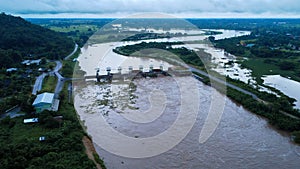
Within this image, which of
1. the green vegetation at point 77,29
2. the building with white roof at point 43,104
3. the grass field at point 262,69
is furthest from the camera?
the green vegetation at point 77,29

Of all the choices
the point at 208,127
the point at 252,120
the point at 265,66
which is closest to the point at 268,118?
the point at 252,120

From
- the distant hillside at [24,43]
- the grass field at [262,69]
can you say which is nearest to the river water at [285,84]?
the grass field at [262,69]

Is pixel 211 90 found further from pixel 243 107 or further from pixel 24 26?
pixel 24 26

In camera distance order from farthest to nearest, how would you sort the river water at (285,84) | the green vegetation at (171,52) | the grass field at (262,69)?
the green vegetation at (171,52) < the grass field at (262,69) < the river water at (285,84)

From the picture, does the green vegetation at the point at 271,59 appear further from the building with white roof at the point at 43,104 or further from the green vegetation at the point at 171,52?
the building with white roof at the point at 43,104

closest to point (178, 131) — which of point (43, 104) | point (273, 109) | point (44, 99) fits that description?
point (273, 109)

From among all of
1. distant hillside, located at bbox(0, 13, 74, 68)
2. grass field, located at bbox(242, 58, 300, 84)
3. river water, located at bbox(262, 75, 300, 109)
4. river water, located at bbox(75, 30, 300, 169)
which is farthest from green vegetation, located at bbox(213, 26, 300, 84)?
distant hillside, located at bbox(0, 13, 74, 68)
